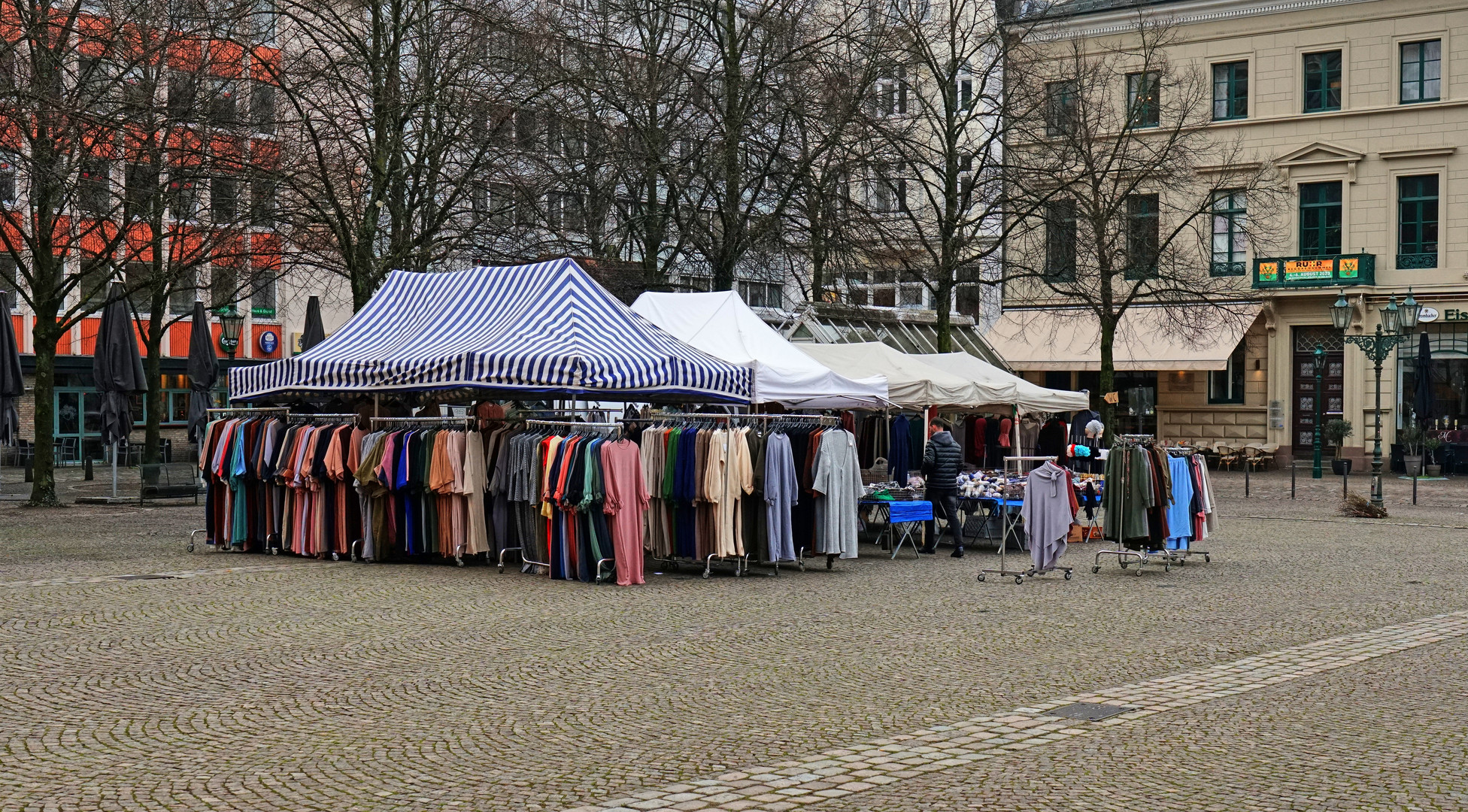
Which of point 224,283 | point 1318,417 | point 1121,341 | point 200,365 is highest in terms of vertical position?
point 224,283

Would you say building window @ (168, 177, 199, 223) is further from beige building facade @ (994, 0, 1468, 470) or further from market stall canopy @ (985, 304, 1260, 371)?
beige building facade @ (994, 0, 1468, 470)

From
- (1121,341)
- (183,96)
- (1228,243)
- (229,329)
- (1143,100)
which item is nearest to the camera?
(183,96)

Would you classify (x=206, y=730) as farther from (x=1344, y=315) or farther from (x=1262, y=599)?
(x=1344, y=315)

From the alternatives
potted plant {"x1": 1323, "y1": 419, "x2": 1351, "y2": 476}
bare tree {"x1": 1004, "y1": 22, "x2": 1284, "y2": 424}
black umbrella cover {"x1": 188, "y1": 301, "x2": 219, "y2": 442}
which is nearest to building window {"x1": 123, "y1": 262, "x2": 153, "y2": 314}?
black umbrella cover {"x1": 188, "y1": 301, "x2": 219, "y2": 442}

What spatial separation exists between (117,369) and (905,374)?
45.9 feet

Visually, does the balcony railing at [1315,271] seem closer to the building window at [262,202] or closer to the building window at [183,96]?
the building window at [262,202]

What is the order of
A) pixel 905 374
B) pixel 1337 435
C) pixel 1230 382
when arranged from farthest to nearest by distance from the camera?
pixel 1230 382 < pixel 1337 435 < pixel 905 374

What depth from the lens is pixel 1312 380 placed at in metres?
42.9

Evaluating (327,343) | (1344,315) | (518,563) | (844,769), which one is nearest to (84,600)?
(518,563)

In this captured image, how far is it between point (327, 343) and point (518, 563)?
3934mm

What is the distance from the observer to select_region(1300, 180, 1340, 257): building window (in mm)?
42219

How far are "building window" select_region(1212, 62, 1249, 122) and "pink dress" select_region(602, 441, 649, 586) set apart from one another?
33.5 metres

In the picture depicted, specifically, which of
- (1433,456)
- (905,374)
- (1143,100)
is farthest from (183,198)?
(1433,456)

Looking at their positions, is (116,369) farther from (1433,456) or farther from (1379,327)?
(1433,456)
